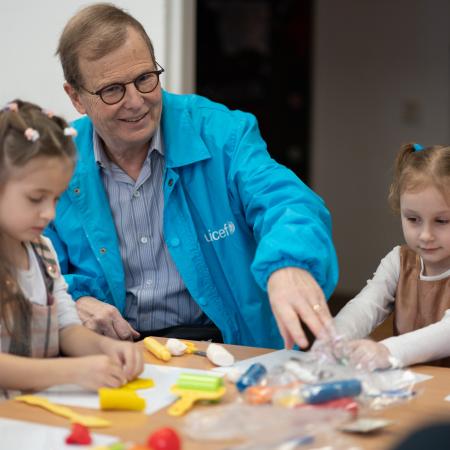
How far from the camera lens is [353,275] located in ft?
19.0

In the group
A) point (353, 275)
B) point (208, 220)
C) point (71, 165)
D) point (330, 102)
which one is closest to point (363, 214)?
point (353, 275)

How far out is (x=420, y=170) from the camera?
1952 millimetres

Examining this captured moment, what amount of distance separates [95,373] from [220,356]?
279 millimetres

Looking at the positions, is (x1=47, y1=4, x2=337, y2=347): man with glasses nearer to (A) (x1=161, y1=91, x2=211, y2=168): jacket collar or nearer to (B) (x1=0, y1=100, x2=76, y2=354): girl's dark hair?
(A) (x1=161, y1=91, x2=211, y2=168): jacket collar

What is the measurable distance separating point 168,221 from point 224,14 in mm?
3833

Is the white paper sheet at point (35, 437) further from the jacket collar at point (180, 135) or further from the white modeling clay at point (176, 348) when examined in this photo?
the jacket collar at point (180, 135)

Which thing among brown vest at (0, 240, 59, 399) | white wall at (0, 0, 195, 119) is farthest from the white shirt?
white wall at (0, 0, 195, 119)

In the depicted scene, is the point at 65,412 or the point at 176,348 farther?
the point at 176,348

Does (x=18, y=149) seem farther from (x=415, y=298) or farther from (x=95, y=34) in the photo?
(x=415, y=298)

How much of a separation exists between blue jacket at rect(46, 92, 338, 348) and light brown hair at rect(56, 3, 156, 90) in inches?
10.3

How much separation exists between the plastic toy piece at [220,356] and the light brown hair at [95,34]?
780 mm

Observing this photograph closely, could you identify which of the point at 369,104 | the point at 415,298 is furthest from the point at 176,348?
the point at 369,104

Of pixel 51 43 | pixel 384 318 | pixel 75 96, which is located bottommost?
pixel 384 318

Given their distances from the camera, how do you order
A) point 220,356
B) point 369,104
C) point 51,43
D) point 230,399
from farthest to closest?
1. point 369,104
2. point 51,43
3. point 220,356
4. point 230,399
